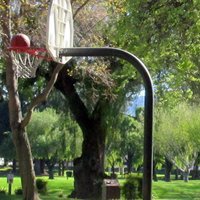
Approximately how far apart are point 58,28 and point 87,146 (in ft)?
60.9

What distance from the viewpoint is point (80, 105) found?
23234mm

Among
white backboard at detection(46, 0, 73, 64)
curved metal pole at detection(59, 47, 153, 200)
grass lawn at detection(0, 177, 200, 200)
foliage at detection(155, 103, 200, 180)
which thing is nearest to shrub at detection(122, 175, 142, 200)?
grass lawn at detection(0, 177, 200, 200)

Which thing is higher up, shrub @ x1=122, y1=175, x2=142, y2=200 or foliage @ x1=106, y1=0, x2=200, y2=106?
foliage @ x1=106, y1=0, x2=200, y2=106

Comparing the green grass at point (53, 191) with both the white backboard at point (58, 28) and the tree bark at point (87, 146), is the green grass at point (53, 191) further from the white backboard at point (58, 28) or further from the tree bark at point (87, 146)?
the white backboard at point (58, 28)

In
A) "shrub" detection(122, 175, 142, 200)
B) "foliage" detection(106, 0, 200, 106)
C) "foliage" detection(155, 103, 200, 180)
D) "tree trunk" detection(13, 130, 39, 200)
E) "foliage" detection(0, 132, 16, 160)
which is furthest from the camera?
"foliage" detection(0, 132, 16, 160)

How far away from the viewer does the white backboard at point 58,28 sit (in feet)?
18.1

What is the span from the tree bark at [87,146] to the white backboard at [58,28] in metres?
16.7

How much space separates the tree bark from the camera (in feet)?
75.6

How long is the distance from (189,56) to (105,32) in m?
3.93

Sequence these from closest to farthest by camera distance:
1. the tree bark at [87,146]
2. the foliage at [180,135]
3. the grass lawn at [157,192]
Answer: the tree bark at [87,146]
the grass lawn at [157,192]
the foliage at [180,135]

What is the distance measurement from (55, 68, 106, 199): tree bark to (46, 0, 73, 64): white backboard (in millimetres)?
16688

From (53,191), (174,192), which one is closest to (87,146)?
(53,191)

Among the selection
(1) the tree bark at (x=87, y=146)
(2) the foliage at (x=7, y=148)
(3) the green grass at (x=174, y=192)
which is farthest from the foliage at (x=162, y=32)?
(2) the foliage at (x=7, y=148)

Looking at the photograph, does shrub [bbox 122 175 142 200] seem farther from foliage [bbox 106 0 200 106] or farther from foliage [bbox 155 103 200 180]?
foliage [bbox 155 103 200 180]
